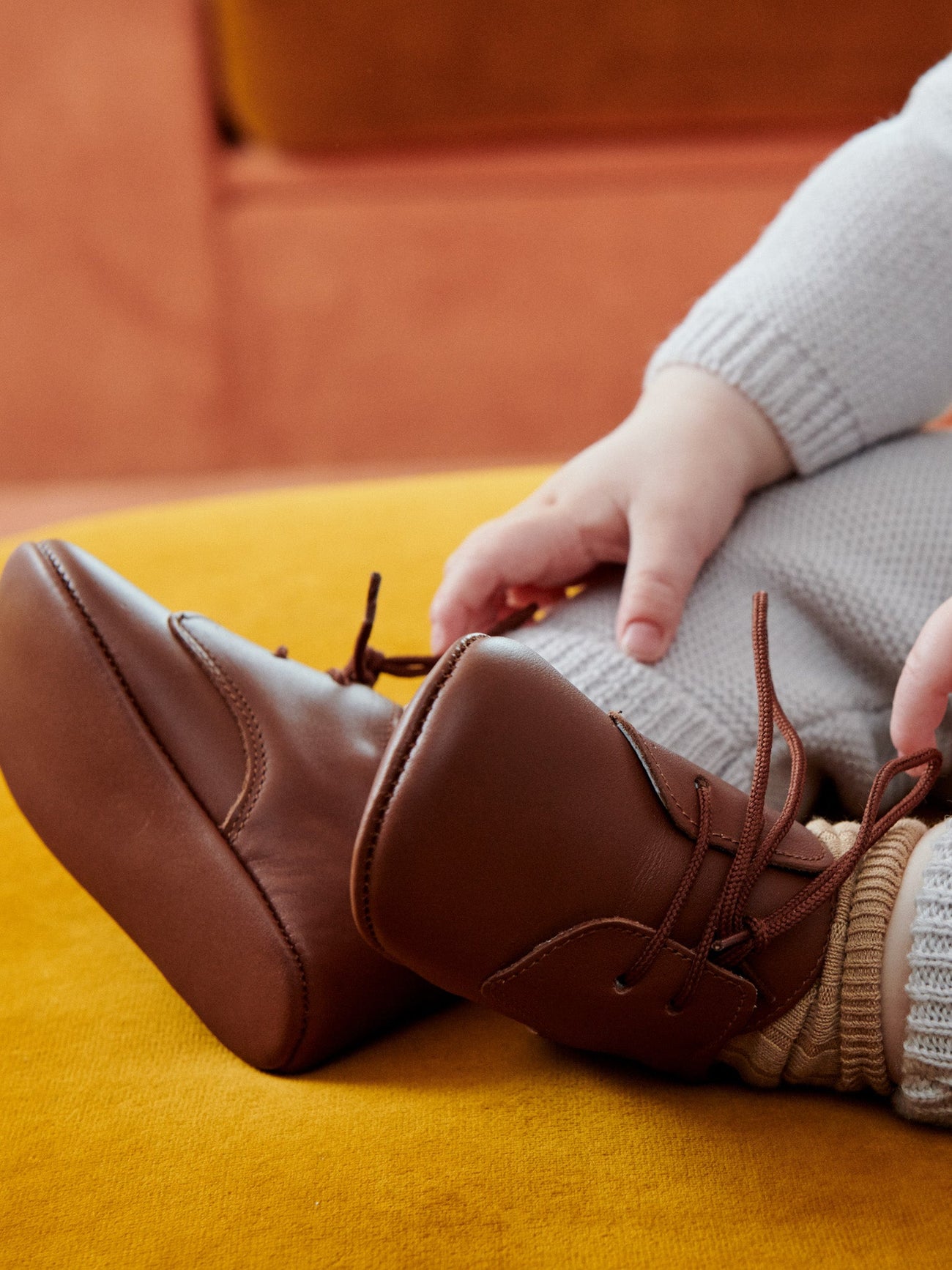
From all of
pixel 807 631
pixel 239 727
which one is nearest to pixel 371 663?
pixel 239 727

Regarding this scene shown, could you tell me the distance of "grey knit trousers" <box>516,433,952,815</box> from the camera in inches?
19.4

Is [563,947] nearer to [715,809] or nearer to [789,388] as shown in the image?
[715,809]

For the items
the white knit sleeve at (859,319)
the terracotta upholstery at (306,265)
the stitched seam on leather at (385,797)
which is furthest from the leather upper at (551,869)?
the terracotta upholstery at (306,265)

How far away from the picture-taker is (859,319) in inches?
21.4

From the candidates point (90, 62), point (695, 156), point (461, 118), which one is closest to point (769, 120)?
point (695, 156)

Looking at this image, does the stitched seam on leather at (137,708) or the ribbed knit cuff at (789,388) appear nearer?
the stitched seam on leather at (137,708)

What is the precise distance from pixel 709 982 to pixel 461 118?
5.02ft

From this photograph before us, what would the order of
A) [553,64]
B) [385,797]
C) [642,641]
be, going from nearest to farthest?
[385,797] < [642,641] < [553,64]

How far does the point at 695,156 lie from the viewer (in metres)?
1.72

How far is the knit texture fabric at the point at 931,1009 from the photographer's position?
37 cm

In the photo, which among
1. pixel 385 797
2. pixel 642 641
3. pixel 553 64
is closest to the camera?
pixel 385 797

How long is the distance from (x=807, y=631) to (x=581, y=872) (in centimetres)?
19

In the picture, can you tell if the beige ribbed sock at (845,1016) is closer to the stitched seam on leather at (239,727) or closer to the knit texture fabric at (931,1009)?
the knit texture fabric at (931,1009)

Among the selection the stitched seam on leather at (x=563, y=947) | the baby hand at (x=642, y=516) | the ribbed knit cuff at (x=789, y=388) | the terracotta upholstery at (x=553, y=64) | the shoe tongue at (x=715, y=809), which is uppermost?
the terracotta upholstery at (x=553, y=64)
